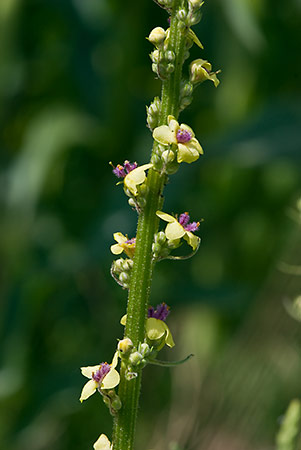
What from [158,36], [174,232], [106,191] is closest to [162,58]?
[158,36]

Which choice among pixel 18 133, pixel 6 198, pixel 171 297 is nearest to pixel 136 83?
pixel 18 133

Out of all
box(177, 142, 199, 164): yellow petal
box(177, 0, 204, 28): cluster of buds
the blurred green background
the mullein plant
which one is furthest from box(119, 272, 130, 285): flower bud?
the blurred green background

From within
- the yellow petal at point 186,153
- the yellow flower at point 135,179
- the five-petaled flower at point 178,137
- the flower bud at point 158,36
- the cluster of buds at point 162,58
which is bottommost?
the yellow flower at point 135,179

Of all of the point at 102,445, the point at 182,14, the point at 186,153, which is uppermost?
the point at 182,14

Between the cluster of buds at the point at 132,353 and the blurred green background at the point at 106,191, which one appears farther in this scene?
the blurred green background at the point at 106,191

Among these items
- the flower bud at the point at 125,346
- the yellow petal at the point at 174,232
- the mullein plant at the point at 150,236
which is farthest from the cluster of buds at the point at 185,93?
the flower bud at the point at 125,346

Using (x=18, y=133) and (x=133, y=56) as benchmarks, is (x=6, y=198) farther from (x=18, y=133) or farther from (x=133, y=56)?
(x=133, y=56)

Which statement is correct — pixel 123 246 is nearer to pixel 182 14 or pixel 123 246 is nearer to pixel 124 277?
pixel 124 277

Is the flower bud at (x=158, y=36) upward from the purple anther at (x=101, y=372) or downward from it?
upward

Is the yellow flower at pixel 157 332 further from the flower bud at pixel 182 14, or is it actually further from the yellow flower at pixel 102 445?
the flower bud at pixel 182 14
